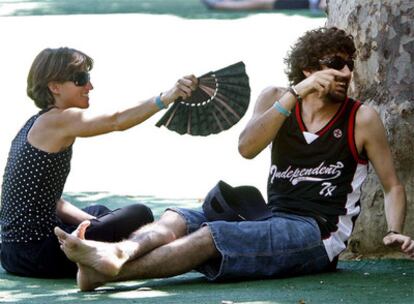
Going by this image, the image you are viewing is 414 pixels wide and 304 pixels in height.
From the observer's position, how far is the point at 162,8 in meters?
27.2

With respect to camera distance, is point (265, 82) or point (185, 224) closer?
point (185, 224)

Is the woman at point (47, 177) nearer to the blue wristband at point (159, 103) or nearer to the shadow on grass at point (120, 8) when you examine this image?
the blue wristband at point (159, 103)

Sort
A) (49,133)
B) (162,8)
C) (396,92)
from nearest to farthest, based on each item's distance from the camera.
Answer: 1. (49,133)
2. (396,92)
3. (162,8)

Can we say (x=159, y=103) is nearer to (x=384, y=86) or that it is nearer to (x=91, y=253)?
(x=91, y=253)

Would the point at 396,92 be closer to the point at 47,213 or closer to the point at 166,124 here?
the point at 166,124

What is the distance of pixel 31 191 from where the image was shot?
689cm

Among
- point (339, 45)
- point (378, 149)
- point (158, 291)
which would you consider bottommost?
point (158, 291)

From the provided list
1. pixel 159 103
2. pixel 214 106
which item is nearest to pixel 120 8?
pixel 214 106

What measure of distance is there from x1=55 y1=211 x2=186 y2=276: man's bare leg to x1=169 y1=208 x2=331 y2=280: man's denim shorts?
181 mm

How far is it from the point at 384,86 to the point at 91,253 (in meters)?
2.16

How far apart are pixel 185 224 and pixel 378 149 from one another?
105cm

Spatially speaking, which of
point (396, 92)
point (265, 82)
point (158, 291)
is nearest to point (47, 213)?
point (158, 291)

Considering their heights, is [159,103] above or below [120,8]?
below

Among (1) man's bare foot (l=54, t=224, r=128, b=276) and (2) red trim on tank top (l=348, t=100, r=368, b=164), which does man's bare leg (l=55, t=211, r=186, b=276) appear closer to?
(1) man's bare foot (l=54, t=224, r=128, b=276)
